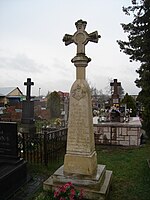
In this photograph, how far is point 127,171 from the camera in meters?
5.37

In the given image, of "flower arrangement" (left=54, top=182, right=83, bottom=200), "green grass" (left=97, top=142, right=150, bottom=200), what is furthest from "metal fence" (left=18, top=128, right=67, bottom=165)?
"flower arrangement" (left=54, top=182, right=83, bottom=200)

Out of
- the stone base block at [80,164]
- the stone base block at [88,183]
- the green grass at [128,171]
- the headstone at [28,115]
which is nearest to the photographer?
the stone base block at [88,183]

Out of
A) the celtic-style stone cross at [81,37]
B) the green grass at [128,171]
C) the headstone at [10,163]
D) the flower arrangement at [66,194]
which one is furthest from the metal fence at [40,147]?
the celtic-style stone cross at [81,37]

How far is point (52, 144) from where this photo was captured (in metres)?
6.08

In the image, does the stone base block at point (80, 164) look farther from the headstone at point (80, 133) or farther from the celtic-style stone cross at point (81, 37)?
the celtic-style stone cross at point (81, 37)

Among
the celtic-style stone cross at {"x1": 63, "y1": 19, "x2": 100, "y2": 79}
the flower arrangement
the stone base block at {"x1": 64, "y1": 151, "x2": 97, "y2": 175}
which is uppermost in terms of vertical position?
the celtic-style stone cross at {"x1": 63, "y1": 19, "x2": 100, "y2": 79}

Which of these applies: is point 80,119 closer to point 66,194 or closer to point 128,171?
point 66,194

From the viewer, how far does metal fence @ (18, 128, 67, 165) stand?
5.81m

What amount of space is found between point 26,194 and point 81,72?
2.73m

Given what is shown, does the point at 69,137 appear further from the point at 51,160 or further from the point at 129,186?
the point at 51,160

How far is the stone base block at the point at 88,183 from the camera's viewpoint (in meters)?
3.61

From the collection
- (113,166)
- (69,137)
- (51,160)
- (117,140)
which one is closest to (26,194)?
(69,137)

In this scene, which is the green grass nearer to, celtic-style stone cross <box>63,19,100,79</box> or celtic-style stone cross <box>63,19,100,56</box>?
celtic-style stone cross <box>63,19,100,79</box>

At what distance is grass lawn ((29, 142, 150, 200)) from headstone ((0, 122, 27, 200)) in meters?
0.59
